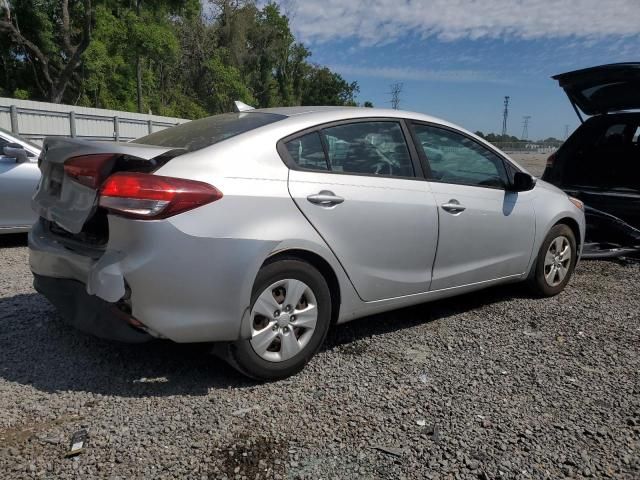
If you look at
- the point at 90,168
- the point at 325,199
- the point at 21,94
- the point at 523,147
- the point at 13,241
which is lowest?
the point at 13,241

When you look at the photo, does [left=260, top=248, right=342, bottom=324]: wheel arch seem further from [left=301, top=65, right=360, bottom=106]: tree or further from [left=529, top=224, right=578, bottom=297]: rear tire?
[left=301, top=65, right=360, bottom=106]: tree

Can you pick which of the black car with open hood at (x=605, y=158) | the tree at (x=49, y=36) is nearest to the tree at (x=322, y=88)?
the tree at (x=49, y=36)

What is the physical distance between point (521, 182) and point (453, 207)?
0.84m

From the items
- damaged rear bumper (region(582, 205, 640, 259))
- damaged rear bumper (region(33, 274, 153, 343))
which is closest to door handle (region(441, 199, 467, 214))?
damaged rear bumper (region(33, 274, 153, 343))

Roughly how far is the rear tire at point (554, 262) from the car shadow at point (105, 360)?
51.5 inches

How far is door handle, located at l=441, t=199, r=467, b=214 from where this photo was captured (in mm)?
3705

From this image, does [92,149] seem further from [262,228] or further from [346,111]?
[346,111]

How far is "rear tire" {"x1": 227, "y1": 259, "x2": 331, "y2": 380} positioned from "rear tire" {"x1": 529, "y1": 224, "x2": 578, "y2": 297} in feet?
7.68

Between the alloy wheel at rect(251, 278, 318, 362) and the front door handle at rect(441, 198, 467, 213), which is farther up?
the front door handle at rect(441, 198, 467, 213)

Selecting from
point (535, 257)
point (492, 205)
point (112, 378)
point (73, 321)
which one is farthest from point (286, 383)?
point (535, 257)

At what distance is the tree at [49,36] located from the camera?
26.9 m

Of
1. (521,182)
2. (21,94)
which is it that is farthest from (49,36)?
(521,182)

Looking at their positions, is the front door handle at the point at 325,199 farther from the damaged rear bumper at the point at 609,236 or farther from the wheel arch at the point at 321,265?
the damaged rear bumper at the point at 609,236

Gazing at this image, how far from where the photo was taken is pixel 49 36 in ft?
93.5
